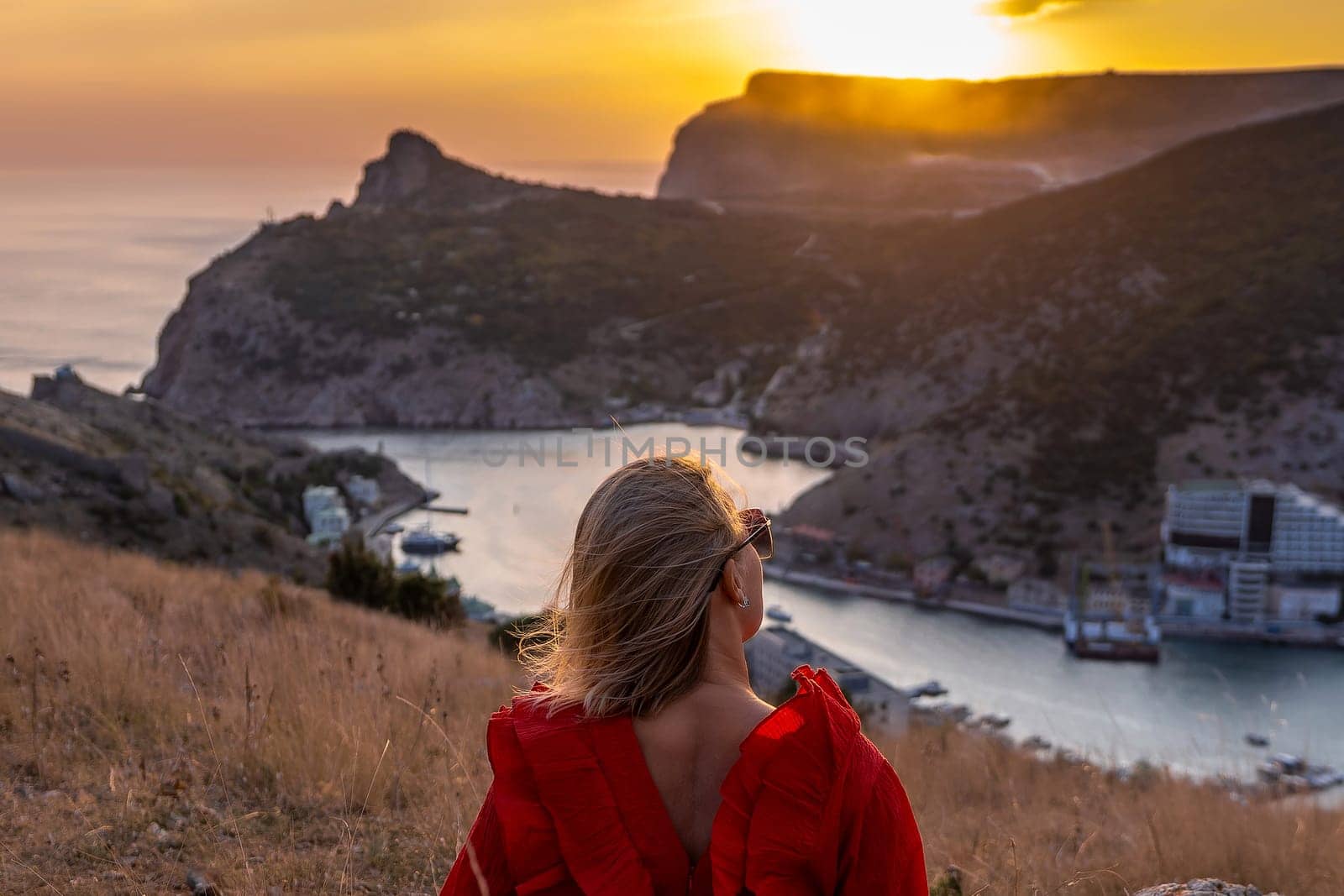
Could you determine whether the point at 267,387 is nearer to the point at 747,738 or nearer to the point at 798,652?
the point at 798,652

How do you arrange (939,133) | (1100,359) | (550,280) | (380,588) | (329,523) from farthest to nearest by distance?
(939,133), (550,280), (1100,359), (329,523), (380,588)

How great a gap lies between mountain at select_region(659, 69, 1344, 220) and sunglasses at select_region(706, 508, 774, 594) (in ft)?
276

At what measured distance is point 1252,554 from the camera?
27734 millimetres

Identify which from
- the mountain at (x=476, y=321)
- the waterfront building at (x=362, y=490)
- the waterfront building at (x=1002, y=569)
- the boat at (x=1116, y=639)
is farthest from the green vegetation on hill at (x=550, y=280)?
the boat at (x=1116, y=639)

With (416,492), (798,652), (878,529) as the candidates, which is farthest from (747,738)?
(416,492)

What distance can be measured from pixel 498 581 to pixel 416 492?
941cm

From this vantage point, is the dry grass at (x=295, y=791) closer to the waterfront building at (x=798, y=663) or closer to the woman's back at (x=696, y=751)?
the woman's back at (x=696, y=751)

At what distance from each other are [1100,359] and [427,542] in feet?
75.3

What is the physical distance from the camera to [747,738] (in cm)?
124

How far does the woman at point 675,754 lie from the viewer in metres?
1.20

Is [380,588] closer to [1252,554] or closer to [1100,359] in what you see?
[1252,554]

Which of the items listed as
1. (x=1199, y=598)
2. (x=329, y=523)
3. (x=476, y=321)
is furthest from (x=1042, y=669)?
(x=476, y=321)

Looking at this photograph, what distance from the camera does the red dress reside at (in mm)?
1188

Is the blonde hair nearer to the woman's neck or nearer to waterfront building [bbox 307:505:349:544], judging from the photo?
the woman's neck
